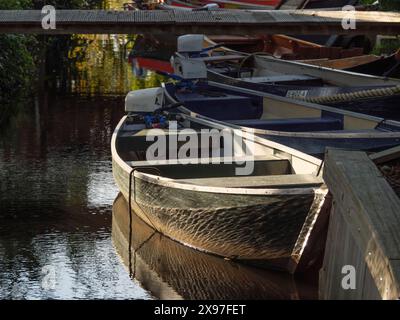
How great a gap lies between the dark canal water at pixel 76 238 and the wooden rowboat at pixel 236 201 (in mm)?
261

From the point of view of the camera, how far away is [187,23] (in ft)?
45.6

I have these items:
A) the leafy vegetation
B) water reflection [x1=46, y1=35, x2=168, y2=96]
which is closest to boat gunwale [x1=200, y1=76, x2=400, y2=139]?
the leafy vegetation

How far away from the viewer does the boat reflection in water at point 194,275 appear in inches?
390

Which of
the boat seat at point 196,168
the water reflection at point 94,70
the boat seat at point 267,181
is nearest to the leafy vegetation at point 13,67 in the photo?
the water reflection at point 94,70

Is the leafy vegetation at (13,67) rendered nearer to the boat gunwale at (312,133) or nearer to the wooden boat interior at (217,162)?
the boat gunwale at (312,133)

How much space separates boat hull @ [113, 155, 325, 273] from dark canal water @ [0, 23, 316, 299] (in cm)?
22

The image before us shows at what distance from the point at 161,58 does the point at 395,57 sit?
1121 centimetres

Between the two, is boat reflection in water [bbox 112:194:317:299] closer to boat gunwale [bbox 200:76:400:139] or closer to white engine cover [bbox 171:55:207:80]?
boat gunwale [bbox 200:76:400:139]

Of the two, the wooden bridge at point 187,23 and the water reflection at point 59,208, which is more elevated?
the wooden bridge at point 187,23

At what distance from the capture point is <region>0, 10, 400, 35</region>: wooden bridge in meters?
13.9

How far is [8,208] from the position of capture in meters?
13.0

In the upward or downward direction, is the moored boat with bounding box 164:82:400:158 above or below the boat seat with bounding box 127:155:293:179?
above
